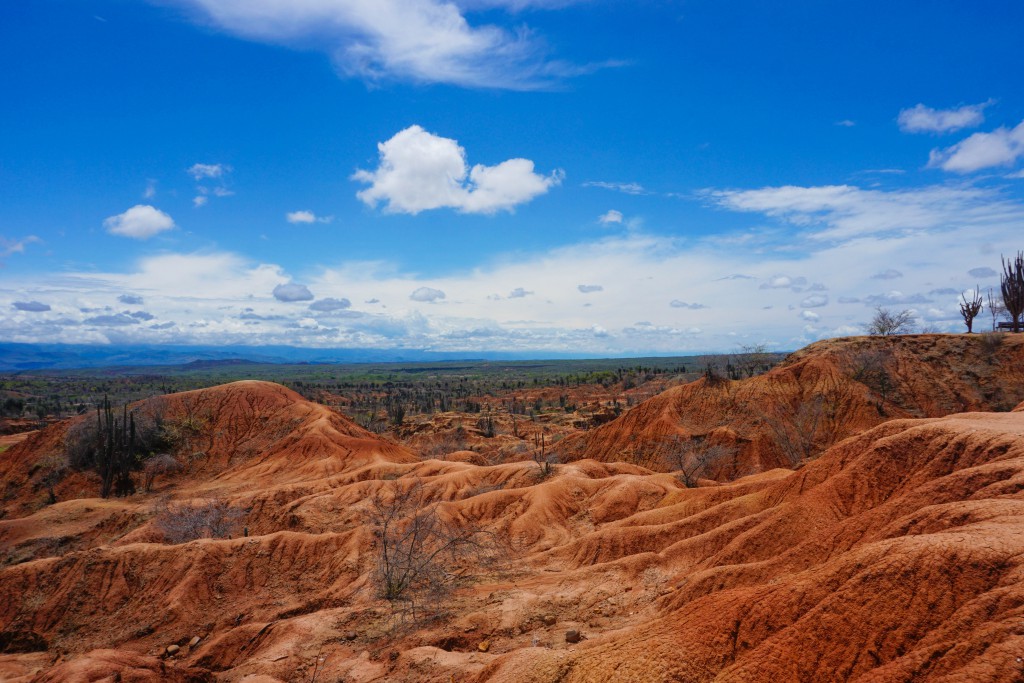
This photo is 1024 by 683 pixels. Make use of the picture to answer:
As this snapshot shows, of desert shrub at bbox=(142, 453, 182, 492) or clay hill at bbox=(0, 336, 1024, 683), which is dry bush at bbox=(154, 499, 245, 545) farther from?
desert shrub at bbox=(142, 453, 182, 492)

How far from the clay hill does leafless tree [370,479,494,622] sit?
16 cm

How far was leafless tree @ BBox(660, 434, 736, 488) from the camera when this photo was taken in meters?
37.2

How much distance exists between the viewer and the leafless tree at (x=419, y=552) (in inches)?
725

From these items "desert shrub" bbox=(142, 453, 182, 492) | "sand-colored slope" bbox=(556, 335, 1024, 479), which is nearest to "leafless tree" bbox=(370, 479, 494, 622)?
"sand-colored slope" bbox=(556, 335, 1024, 479)

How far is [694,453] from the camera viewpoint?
39.5 m

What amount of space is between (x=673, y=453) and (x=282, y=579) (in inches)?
1091

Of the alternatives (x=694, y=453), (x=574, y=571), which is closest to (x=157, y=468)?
(x=574, y=571)

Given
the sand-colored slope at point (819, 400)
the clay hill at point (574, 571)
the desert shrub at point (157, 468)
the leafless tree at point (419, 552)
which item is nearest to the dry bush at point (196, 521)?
the clay hill at point (574, 571)

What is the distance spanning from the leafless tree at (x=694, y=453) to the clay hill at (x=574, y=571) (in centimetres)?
214

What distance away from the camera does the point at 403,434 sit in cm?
6119

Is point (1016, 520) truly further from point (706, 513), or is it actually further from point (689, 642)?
point (706, 513)

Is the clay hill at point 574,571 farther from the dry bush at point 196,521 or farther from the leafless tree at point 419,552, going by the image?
the dry bush at point 196,521

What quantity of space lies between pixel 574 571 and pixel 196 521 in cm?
2103

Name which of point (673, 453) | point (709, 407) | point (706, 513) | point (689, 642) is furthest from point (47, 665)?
point (709, 407)
